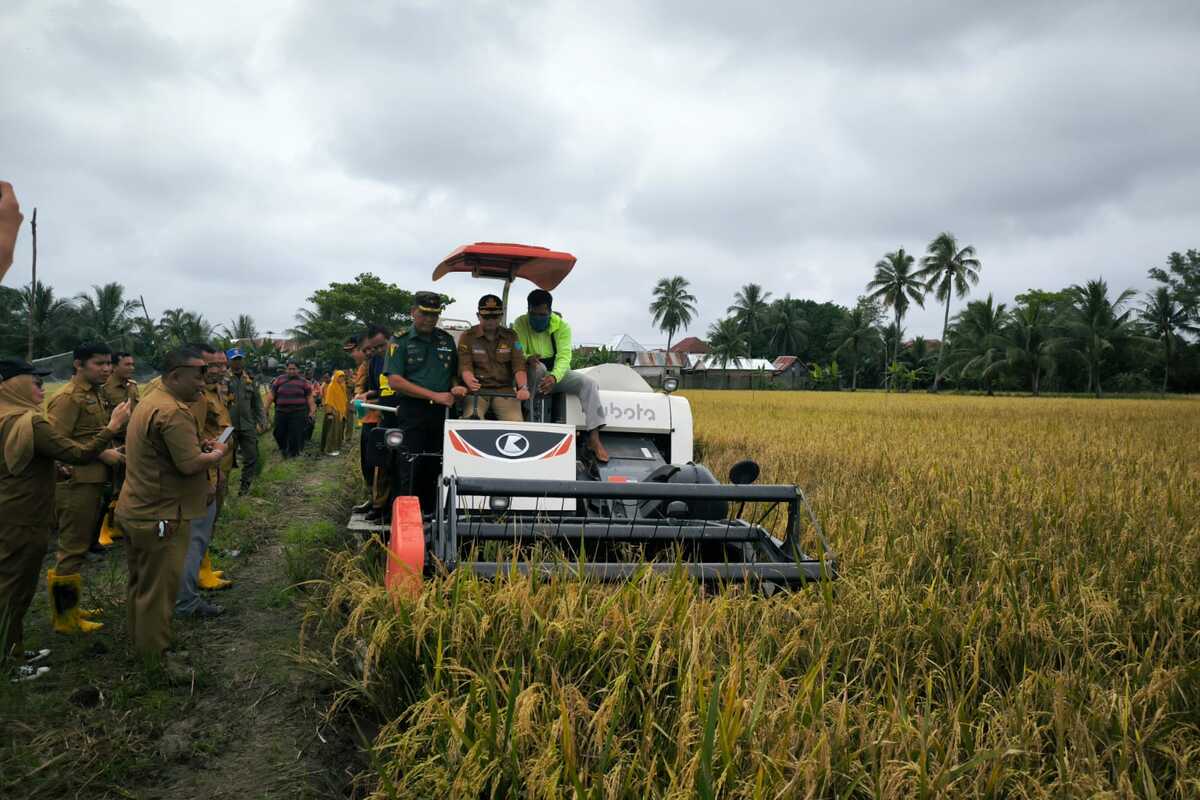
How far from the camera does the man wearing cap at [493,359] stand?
5.56 m

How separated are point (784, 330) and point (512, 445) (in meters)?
76.7

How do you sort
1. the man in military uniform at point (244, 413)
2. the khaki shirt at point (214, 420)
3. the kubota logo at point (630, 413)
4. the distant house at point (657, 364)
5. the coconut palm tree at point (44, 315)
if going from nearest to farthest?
the kubota logo at point (630, 413), the khaki shirt at point (214, 420), the distant house at point (657, 364), the man in military uniform at point (244, 413), the coconut palm tree at point (44, 315)

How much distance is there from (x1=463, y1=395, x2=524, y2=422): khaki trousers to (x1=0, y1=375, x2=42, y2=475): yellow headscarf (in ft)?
8.42

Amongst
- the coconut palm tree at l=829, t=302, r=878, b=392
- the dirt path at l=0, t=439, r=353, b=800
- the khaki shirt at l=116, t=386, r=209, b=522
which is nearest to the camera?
the dirt path at l=0, t=439, r=353, b=800

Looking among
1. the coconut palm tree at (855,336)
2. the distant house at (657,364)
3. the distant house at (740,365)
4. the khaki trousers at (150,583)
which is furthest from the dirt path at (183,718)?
the coconut palm tree at (855,336)

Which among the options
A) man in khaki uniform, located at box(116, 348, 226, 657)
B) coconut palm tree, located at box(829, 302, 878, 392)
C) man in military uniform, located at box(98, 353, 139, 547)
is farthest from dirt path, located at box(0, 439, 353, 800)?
coconut palm tree, located at box(829, 302, 878, 392)

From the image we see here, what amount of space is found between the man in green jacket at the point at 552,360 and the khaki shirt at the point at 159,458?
7.71ft

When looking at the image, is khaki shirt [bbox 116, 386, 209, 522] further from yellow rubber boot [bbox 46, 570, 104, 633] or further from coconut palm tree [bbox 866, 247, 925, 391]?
coconut palm tree [bbox 866, 247, 925, 391]

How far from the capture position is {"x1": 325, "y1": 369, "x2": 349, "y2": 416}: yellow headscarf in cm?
1355

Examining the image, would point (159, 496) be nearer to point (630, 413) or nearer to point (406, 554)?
point (406, 554)

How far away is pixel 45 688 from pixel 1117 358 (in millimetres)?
59410

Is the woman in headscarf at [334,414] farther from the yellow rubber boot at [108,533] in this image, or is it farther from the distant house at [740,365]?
the distant house at [740,365]

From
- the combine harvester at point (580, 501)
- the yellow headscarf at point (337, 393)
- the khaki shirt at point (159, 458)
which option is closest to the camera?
the combine harvester at point (580, 501)

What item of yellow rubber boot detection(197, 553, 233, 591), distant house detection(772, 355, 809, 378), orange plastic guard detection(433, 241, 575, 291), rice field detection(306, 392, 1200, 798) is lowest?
yellow rubber boot detection(197, 553, 233, 591)
